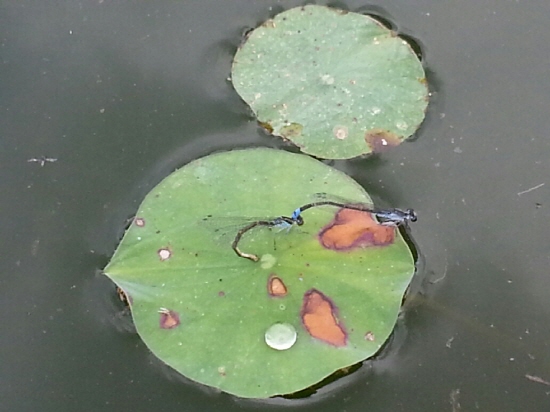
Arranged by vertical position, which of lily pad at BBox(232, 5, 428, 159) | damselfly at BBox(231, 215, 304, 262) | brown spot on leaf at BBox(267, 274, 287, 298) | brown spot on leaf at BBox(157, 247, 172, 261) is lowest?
brown spot on leaf at BBox(267, 274, 287, 298)

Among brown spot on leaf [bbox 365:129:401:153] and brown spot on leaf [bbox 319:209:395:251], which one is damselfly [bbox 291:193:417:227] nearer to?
brown spot on leaf [bbox 319:209:395:251]

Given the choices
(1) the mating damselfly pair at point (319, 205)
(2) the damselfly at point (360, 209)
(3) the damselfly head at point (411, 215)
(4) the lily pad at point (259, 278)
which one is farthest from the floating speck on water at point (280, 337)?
(3) the damselfly head at point (411, 215)

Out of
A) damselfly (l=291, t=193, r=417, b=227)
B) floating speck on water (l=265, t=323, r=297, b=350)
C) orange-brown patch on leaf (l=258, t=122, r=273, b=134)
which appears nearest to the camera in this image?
floating speck on water (l=265, t=323, r=297, b=350)

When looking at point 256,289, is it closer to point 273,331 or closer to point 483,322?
point 273,331

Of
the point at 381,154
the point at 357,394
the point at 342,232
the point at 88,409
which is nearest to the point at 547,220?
the point at 381,154

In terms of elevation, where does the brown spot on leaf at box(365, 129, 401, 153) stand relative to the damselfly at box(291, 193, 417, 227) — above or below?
above

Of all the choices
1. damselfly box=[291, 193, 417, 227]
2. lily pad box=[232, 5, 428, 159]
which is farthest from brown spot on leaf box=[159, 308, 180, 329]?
lily pad box=[232, 5, 428, 159]

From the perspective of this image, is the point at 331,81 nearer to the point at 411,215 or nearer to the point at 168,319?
the point at 411,215

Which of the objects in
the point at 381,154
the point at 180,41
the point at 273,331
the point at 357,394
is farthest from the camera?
the point at 180,41

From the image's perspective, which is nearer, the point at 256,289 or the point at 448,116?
the point at 256,289
